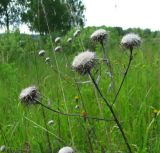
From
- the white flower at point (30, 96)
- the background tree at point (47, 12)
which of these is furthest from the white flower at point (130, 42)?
the background tree at point (47, 12)

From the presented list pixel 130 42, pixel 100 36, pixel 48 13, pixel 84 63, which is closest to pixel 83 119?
pixel 100 36

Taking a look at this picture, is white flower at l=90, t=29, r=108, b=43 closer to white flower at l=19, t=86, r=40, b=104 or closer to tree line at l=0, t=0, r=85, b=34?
white flower at l=19, t=86, r=40, b=104

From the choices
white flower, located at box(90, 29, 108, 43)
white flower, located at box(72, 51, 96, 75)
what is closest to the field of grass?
white flower, located at box(90, 29, 108, 43)

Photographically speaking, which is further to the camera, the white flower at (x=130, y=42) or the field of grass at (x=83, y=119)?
the field of grass at (x=83, y=119)

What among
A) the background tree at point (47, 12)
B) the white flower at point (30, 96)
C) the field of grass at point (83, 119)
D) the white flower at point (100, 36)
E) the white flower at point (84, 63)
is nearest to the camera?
the white flower at point (84, 63)

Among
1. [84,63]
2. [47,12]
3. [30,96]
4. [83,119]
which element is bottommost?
[83,119]

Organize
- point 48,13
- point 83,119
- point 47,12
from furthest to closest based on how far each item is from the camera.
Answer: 1. point 48,13
2. point 47,12
3. point 83,119

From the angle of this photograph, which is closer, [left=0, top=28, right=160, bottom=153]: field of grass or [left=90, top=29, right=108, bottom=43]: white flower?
[left=90, top=29, right=108, bottom=43]: white flower

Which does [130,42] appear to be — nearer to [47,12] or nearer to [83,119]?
[83,119]

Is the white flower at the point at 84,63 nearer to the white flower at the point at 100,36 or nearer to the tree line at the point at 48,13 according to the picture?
the white flower at the point at 100,36

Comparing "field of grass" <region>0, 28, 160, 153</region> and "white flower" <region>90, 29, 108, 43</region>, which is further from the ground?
"white flower" <region>90, 29, 108, 43</region>

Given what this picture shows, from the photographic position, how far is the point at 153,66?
147 inches

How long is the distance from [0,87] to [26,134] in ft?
4.72

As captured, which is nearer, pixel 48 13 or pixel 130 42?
pixel 130 42
